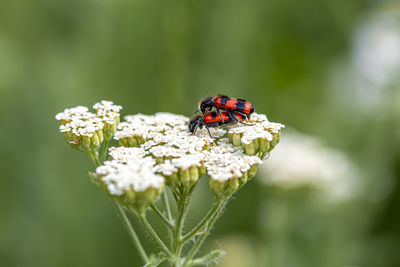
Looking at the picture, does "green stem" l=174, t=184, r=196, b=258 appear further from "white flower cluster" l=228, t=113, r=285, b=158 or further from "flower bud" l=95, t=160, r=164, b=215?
"white flower cluster" l=228, t=113, r=285, b=158

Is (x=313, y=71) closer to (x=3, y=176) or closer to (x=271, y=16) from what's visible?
(x=271, y=16)

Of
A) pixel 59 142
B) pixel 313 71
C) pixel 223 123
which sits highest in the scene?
pixel 313 71

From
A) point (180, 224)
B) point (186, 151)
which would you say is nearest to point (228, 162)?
point (186, 151)

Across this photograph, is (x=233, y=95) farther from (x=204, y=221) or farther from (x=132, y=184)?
(x=132, y=184)


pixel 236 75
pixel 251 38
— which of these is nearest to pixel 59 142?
pixel 236 75

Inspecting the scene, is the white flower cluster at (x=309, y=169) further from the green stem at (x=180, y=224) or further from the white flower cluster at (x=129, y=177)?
the white flower cluster at (x=129, y=177)
